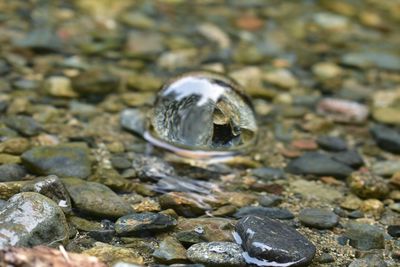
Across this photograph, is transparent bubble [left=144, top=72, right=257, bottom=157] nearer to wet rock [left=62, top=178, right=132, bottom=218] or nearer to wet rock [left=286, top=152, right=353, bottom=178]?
wet rock [left=286, top=152, right=353, bottom=178]

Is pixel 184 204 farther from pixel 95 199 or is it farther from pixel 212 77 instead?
pixel 212 77

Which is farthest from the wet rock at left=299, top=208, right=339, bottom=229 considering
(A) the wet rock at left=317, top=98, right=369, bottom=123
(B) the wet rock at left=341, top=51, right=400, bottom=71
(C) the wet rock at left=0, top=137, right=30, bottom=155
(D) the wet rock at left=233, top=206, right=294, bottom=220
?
(B) the wet rock at left=341, top=51, right=400, bottom=71

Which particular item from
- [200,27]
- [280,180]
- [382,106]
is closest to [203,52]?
[200,27]

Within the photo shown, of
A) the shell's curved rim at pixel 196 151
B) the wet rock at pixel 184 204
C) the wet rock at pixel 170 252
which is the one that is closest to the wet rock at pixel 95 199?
the wet rock at pixel 184 204

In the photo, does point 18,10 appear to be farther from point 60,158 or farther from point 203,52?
point 60,158

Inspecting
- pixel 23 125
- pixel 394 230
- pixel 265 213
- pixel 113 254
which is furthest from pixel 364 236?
pixel 23 125
